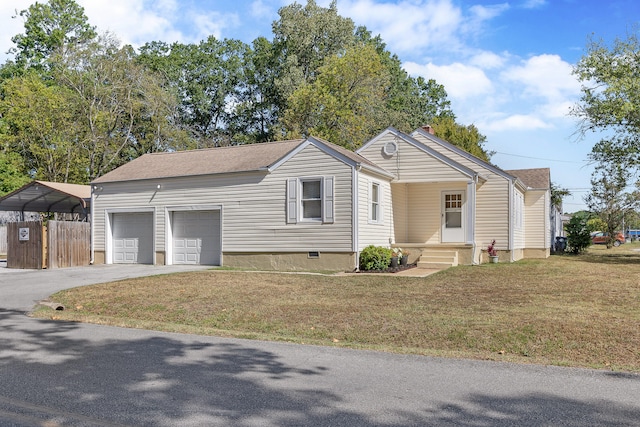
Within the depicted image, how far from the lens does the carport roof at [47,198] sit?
21.7 metres

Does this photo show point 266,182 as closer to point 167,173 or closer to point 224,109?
point 167,173

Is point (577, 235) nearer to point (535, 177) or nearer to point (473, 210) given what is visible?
point (535, 177)

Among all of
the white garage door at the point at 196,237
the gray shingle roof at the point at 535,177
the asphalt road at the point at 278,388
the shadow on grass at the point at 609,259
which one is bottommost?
the shadow on grass at the point at 609,259

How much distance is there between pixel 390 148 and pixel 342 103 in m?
13.7

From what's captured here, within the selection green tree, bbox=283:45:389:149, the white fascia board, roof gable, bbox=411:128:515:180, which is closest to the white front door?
roof gable, bbox=411:128:515:180

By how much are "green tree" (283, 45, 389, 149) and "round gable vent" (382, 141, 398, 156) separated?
41.6 feet

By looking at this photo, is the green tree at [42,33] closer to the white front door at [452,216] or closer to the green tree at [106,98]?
the green tree at [106,98]

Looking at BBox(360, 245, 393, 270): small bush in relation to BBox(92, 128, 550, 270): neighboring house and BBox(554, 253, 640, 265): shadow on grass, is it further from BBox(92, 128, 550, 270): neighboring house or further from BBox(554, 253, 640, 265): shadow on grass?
BBox(554, 253, 640, 265): shadow on grass

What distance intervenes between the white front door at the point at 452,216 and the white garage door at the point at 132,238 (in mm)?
11131

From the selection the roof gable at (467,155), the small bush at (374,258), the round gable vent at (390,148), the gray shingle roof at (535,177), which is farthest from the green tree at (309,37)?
the small bush at (374,258)

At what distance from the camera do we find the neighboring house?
17766 mm

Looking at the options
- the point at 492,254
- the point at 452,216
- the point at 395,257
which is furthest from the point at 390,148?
the point at 492,254

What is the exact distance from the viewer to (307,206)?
18234mm

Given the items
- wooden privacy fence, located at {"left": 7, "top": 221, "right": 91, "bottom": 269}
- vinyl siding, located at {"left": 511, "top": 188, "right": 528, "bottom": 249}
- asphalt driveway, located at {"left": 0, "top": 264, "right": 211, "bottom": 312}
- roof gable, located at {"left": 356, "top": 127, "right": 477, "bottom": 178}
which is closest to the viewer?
asphalt driveway, located at {"left": 0, "top": 264, "right": 211, "bottom": 312}
